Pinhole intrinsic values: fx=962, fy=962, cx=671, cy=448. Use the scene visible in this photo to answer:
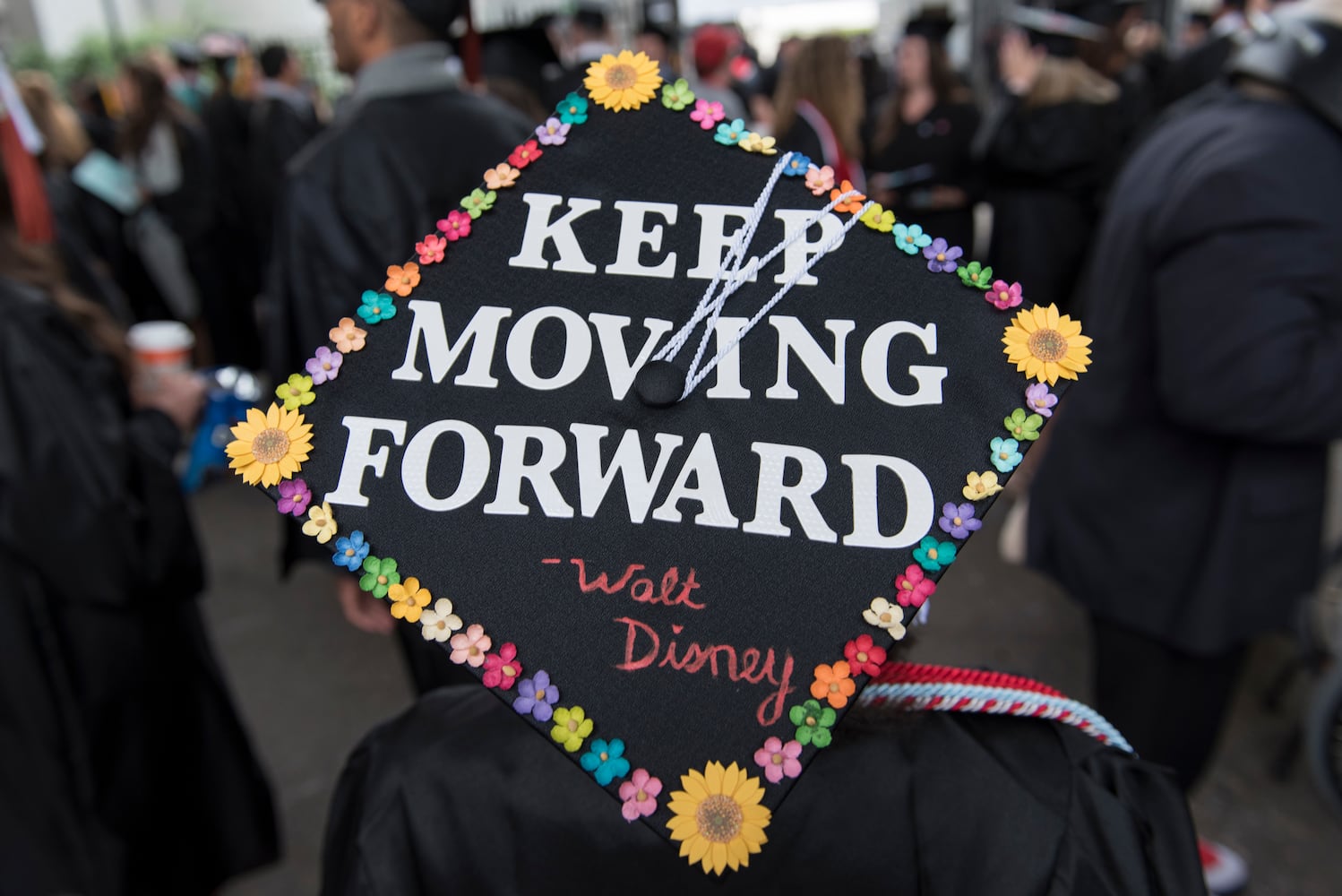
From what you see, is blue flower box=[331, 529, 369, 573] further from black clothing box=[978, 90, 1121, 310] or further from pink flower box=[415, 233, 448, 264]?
black clothing box=[978, 90, 1121, 310]

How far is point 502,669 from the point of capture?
0.73 metres

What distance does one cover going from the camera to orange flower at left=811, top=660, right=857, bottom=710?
2.36ft

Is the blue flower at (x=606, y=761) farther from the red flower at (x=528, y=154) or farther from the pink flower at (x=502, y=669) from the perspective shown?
the red flower at (x=528, y=154)

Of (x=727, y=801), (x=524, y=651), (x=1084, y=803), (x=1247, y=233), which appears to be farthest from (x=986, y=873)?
(x=1247, y=233)

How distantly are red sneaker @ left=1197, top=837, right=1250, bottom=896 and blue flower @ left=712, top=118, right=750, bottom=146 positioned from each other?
2112mm

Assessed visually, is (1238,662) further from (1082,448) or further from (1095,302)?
(1095,302)

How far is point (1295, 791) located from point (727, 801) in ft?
8.18

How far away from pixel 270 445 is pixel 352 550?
104mm

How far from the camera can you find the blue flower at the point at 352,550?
737mm

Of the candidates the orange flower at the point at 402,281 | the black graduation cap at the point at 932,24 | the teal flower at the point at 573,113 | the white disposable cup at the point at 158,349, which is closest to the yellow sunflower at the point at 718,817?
the orange flower at the point at 402,281

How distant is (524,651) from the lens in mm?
744

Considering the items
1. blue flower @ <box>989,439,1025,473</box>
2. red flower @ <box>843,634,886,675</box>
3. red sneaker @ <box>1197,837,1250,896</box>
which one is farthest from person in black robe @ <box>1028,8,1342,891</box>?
red flower @ <box>843,634,886,675</box>

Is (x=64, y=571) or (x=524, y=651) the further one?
(x=64, y=571)

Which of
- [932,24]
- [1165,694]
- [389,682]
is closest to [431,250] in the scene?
[1165,694]
